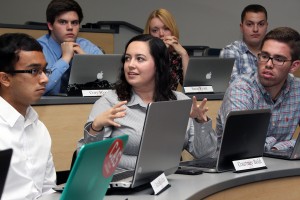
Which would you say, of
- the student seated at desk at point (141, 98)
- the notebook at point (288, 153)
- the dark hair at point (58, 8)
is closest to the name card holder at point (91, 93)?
the dark hair at point (58, 8)

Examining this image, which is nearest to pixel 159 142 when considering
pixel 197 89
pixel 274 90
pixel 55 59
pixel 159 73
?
pixel 159 73

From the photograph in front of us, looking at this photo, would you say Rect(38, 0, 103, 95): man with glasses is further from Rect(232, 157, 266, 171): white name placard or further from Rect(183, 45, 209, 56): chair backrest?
Rect(183, 45, 209, 56): chair backrest

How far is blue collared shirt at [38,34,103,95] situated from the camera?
380 centimetres

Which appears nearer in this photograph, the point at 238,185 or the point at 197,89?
the point at 238,185

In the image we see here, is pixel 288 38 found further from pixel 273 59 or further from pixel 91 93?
pixel 91 93

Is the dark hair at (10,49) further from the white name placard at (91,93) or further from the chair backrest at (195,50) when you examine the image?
the chair backrest at (195,50)

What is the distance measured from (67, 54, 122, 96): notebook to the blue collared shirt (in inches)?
9.5

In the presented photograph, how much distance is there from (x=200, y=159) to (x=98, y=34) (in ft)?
10.9

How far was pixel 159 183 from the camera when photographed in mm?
2096

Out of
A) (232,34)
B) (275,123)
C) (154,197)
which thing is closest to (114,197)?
(154,197)

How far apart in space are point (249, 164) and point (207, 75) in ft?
5.25

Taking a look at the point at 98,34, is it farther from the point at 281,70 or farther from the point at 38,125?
the point at 38,125

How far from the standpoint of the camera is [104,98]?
2664 mm

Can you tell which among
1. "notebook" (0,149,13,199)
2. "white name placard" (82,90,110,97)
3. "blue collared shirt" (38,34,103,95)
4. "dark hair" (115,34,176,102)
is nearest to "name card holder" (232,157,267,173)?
"dark hair" (115,34,176,102)
